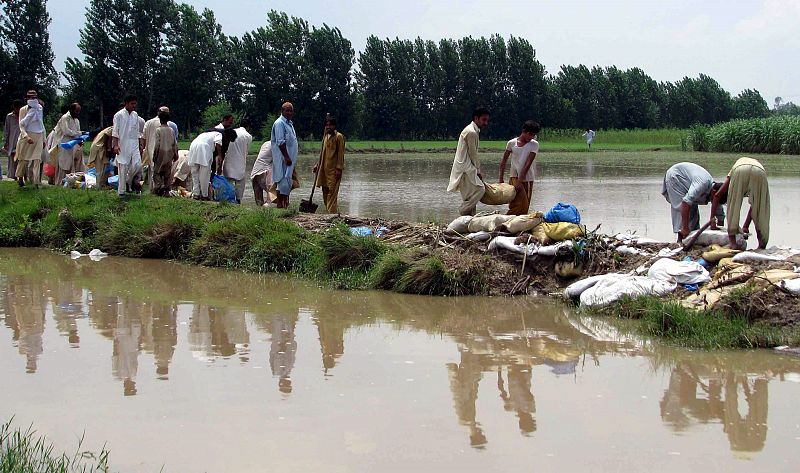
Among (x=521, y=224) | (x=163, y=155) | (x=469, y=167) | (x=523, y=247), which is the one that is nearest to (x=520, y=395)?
(x=523, y=247)

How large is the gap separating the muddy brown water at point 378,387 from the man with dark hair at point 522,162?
6.86ft

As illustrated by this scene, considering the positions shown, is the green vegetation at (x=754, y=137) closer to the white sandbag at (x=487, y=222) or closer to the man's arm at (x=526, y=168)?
the man's arm at (x=526, y=168)

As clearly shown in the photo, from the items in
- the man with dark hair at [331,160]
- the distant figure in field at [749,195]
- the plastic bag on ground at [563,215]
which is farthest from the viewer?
the man with dark hair at [331,160]

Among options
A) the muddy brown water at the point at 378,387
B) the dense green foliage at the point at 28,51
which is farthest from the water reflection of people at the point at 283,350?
the dense green foliage at the point at 28,51

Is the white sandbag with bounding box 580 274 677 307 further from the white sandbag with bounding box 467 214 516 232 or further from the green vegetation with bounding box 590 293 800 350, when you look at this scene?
the white sandbag with bounding box 467 214 516 232

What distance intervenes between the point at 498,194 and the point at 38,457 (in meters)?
6.85

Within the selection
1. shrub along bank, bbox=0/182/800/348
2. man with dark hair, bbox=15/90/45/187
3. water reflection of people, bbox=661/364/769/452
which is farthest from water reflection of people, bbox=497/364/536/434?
man with dark hair, bbox=15/90/45/187

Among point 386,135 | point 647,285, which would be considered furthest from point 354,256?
point 386,135

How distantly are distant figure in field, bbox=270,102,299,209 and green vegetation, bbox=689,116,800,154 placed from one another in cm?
2848

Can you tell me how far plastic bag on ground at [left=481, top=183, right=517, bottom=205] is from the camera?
10.8 meters

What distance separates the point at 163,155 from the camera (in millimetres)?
14000

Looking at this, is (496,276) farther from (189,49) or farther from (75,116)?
(189,49)

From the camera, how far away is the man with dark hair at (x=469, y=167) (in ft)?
34.0

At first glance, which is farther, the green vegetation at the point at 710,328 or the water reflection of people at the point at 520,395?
the green vegetation at the point at 710,328
